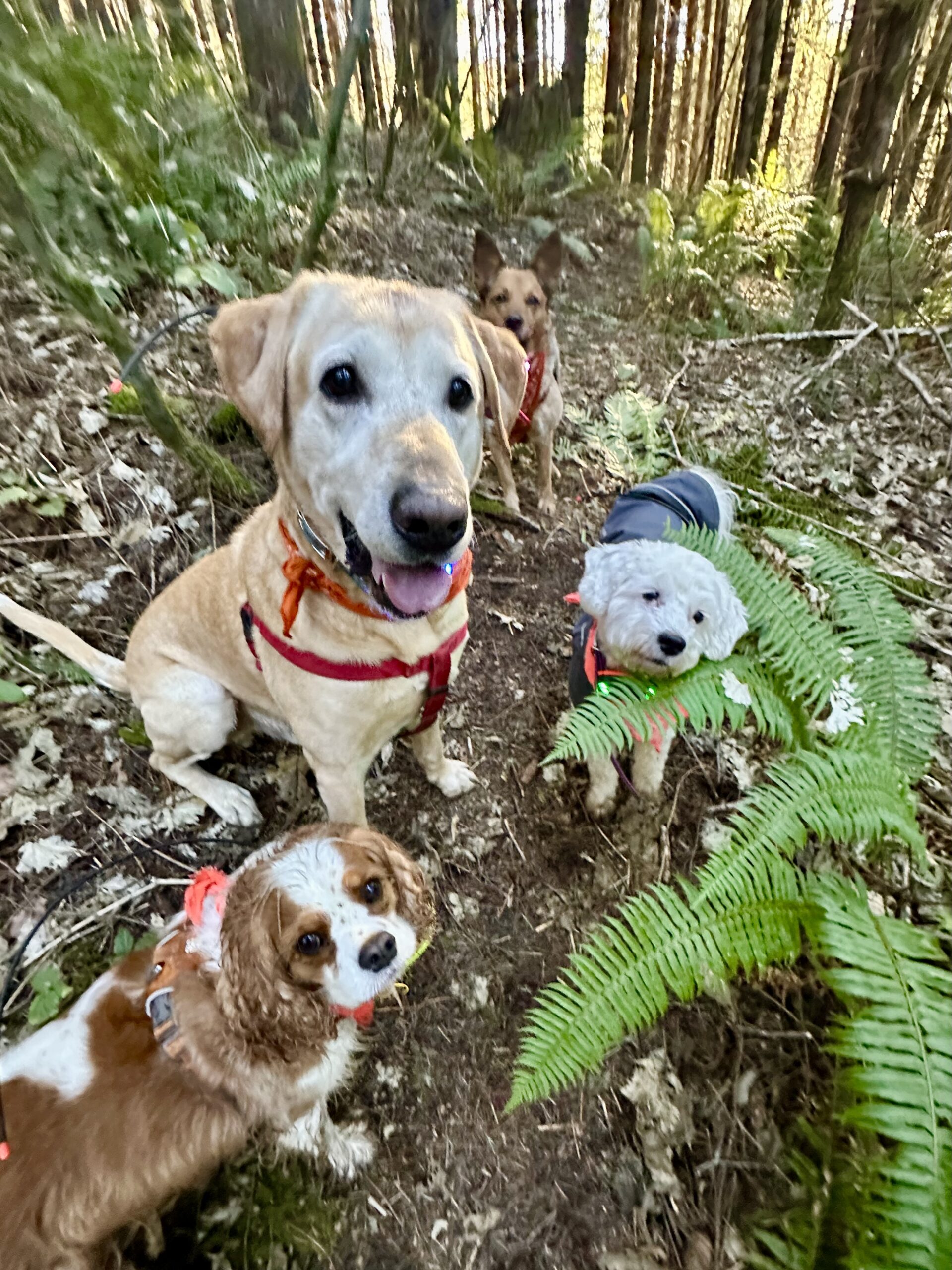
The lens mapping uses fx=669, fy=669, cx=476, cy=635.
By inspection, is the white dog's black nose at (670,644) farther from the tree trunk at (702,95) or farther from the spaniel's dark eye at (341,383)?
the tree trunk at (702,95)

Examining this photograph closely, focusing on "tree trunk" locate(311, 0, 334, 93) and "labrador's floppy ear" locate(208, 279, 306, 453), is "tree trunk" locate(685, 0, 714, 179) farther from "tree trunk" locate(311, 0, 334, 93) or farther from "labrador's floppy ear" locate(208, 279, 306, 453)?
"labrador's floppy ear" locate(208, 279, 306, 453)

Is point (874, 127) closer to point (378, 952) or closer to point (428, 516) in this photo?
point (428, 516)

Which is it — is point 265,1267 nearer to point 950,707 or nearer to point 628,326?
point 950,707

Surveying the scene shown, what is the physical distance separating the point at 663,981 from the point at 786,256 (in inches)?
358

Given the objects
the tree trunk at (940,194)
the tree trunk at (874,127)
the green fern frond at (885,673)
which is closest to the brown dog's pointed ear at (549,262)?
the tree trunk at (874,127)

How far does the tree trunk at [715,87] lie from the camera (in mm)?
10195

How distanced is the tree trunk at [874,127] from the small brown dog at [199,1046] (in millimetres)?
6897

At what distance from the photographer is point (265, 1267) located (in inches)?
85.0

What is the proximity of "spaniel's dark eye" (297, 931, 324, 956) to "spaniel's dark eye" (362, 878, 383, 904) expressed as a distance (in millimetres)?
176

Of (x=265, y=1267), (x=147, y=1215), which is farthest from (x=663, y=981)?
(x=147, y=1215)

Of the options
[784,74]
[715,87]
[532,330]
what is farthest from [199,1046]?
[715,87]

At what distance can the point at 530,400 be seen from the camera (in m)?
4.84

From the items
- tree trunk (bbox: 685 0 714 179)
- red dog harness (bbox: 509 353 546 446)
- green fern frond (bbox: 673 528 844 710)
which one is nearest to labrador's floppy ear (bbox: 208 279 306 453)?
green fern frond (bbox: 673 528 844 710)

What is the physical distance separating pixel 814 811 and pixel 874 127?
6.43 metres
